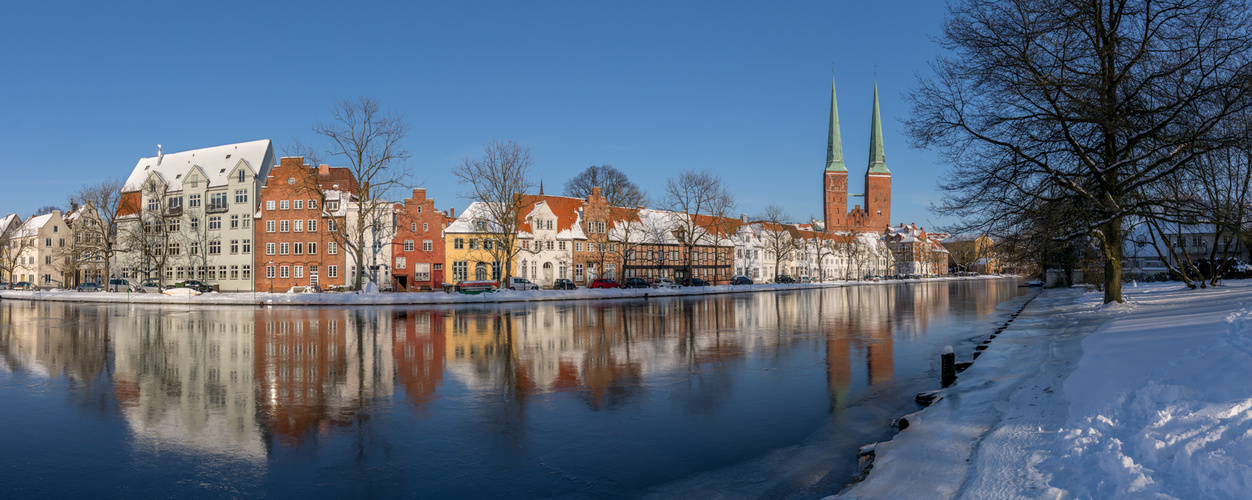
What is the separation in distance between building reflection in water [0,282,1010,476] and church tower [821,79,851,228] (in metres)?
135

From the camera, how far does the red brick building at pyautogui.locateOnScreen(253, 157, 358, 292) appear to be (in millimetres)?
65812

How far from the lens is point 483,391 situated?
12422 mm

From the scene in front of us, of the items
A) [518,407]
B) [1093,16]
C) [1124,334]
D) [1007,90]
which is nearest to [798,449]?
[518,407]

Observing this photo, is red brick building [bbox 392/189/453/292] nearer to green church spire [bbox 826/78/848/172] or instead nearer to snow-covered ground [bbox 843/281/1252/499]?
snow-covered ground [bbox 843/281/1252/499]

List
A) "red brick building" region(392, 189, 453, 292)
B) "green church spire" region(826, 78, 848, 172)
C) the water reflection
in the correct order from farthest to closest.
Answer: "green church spire" region(826, 78, 848, 172) < "red brick building" region(392, 189, 453, 292) < the water reflection

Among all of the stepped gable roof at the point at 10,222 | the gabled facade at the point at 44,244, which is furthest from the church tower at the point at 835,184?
the stepped gable roof at the point at 10,222

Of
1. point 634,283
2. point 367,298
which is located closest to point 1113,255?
point 367,298

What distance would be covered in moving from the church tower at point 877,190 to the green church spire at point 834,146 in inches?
331

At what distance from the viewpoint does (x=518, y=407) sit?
11109 mm

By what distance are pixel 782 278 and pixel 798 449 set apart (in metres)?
86.1

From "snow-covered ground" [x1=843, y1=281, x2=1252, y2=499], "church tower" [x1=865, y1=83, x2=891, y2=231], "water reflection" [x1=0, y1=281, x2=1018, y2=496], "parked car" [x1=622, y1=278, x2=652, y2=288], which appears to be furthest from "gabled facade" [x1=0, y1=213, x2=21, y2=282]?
"church tower" [x1=865, y1=83, x2=891, y2=231]

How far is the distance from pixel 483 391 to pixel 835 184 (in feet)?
511

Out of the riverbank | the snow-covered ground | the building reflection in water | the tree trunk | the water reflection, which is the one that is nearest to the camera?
the snow-covered ground

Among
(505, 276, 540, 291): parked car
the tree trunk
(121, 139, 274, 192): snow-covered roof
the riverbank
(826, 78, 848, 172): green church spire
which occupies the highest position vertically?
(826, 78, 848, 172): green church spire
